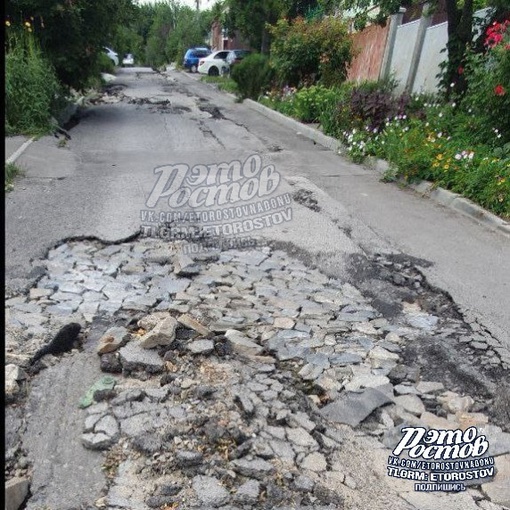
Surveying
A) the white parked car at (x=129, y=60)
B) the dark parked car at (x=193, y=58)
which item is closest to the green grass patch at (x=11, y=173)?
the dark parked car at (x=193, y=58)

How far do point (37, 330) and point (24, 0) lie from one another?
1072 centimetres

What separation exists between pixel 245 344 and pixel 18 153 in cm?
656

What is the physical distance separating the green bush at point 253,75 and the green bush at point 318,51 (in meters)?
2.58

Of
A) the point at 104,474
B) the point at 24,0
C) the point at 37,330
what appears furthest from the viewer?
the point at 24,0

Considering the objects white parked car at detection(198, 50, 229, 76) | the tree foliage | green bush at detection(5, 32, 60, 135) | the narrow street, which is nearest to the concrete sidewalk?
green bush at detection(5, 32, 60, 135)

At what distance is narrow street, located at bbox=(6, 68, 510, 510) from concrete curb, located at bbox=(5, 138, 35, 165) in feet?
2.94

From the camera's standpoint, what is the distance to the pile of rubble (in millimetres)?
2291

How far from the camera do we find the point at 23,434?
2.53 m

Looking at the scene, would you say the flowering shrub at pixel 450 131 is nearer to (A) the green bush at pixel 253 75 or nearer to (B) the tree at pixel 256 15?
(A) the green bush at pixel 253 75

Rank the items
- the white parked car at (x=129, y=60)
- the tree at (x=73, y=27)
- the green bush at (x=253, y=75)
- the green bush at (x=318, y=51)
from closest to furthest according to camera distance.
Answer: the tree at (x=73, y=27), the green bush at (x=318, y=51), the green bush at (x=253, y=75), the white parked car at (x=129, y=60)

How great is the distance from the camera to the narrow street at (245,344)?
7.66 feet

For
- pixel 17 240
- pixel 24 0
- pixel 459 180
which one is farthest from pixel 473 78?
pixel 24 0

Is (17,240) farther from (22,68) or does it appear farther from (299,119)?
(299,119)

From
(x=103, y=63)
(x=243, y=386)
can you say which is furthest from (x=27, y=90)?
(x=103, y=63)
